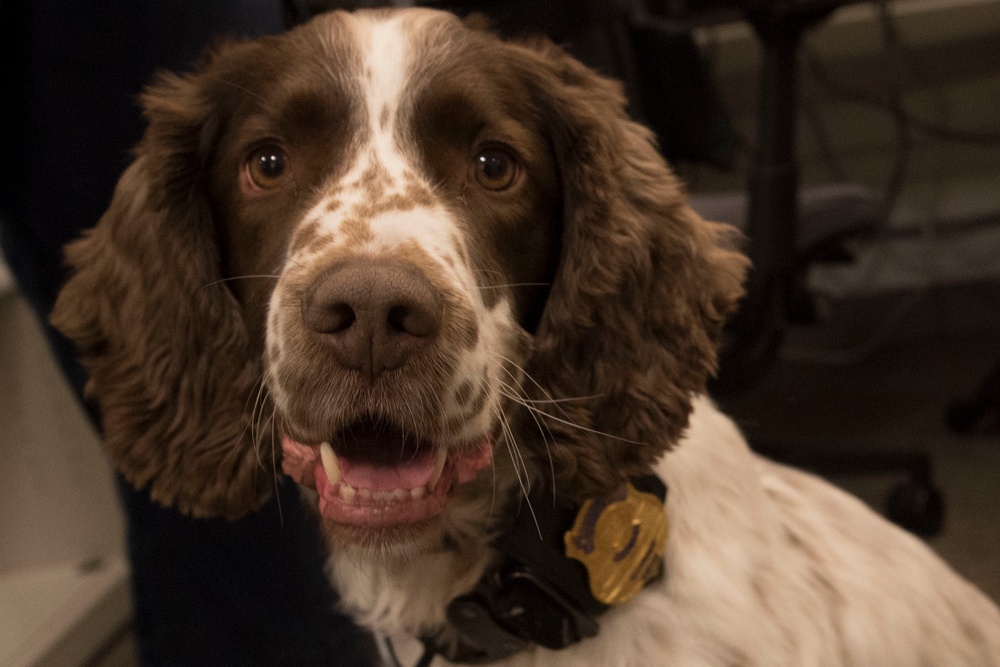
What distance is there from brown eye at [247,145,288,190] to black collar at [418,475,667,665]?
463mm

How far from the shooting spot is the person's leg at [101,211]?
1.04 m

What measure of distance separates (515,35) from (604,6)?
171mm

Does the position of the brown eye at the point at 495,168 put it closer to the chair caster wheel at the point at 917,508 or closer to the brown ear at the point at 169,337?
the brown ear at the point at 169,337

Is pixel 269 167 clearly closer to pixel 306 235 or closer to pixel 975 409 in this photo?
pixel 306 235

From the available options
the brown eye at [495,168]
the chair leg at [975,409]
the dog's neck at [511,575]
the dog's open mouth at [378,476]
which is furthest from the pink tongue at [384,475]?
the chair leg at [975,409]

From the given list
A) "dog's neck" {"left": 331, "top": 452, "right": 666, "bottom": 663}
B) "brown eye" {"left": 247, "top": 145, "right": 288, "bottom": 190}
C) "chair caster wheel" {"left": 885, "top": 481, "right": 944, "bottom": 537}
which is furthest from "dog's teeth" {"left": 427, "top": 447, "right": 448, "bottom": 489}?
"chair caster wheel" {"left": 885, "top": 481, "right": 944, "bottom": 537}

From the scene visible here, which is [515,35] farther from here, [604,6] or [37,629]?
[37,629]

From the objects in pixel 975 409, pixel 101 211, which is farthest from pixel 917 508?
pixel 101 211

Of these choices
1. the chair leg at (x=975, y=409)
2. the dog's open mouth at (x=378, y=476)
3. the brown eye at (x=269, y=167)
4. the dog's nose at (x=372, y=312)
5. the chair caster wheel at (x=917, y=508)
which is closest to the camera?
the dog's nose at (x=372, y=312)

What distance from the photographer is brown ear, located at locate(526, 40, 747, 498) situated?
1.08m

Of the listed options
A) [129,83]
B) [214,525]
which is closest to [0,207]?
[129,83]

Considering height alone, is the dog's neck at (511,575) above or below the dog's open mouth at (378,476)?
below

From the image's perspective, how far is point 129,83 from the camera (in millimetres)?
1080

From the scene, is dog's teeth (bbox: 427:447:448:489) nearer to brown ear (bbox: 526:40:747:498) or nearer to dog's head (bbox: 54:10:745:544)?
dog's head (bbox: 54:10:745:544)
